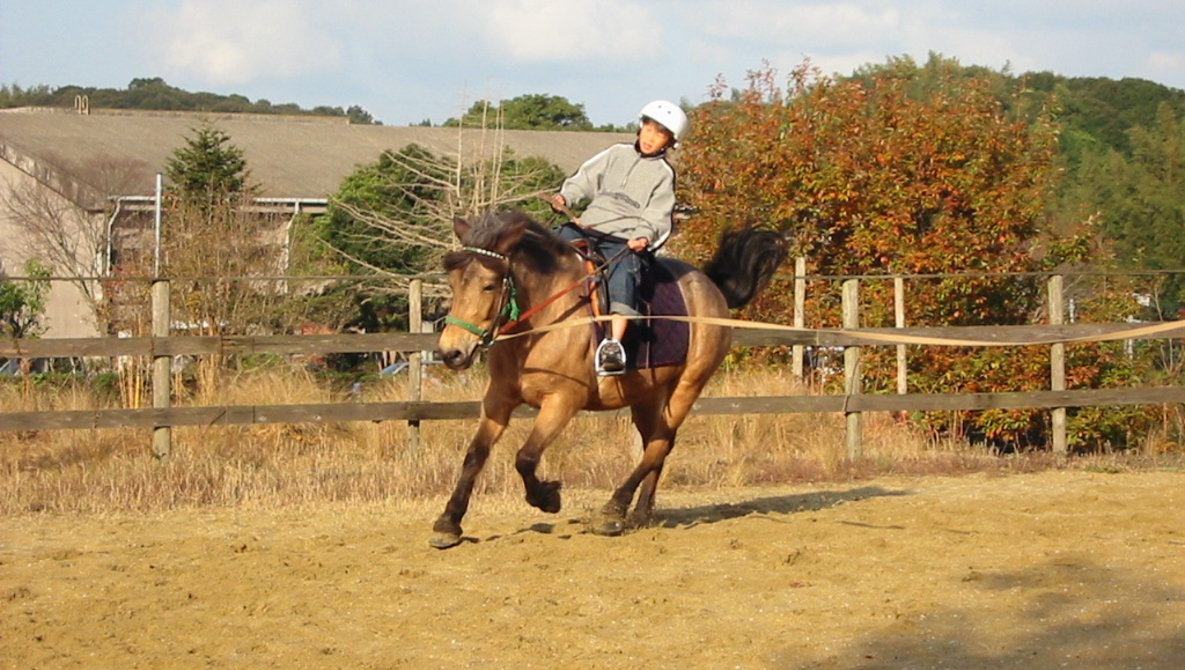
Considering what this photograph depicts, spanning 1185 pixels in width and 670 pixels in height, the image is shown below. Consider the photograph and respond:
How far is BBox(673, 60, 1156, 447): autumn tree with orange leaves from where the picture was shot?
647 inches

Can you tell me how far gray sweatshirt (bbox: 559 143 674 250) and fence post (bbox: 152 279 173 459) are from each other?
179 inches

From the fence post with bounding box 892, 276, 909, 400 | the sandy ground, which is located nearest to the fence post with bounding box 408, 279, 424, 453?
the sandy ground

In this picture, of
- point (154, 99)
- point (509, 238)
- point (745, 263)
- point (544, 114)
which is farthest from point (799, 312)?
Result: point (154, 99)

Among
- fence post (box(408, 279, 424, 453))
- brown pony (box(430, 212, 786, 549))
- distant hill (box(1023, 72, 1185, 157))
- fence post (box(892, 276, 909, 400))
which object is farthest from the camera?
distant hill (box(1023, 72, 1185, 157))

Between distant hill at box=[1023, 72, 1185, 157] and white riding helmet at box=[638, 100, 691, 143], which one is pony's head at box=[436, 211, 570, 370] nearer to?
white riding helmet at box=[638, 100, 691, 143]

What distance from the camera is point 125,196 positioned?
37969 millimetres

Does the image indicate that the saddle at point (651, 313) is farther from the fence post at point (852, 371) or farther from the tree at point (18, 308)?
the tree at point (18, 308)

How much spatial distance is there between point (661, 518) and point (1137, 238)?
28.8 m

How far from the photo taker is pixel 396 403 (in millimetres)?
11961

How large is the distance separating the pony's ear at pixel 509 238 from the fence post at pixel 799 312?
6.69m

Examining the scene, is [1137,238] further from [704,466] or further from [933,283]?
[704,466]

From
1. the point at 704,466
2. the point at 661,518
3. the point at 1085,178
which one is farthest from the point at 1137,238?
the point at 661,518

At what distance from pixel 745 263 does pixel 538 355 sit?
271cm

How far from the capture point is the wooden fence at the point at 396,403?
37.8ft
